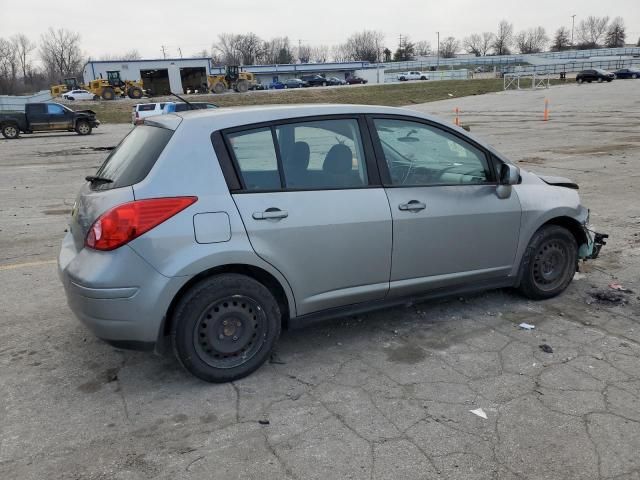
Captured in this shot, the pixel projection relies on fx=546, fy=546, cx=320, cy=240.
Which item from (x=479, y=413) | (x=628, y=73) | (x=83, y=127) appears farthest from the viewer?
(x=628, y=73)

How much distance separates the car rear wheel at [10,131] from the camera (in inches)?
1048

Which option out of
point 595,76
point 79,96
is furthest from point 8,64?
point 595,76

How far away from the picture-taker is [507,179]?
4.23m

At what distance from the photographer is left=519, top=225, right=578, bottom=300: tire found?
14.9ft

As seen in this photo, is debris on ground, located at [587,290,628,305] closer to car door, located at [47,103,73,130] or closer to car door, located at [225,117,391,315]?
car door, located at [225,117,391,315]

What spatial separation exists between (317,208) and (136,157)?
1.21m

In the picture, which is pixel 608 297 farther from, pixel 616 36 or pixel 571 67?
pixel 616 36

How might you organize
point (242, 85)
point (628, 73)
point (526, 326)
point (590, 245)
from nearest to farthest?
point (526, 326) → point (590, 245) → point (242, 85) → point (628, 73)

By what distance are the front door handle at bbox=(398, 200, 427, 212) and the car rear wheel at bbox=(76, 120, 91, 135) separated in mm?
27708

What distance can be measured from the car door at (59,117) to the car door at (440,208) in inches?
1081

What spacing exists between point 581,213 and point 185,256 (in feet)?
11.2

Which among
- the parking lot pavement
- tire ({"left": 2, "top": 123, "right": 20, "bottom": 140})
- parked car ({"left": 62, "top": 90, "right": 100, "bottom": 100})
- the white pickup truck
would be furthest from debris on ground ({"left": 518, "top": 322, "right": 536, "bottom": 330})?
the white pickup truck

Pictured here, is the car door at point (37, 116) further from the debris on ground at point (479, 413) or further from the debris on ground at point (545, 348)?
the debris on ground at point (479, 413)

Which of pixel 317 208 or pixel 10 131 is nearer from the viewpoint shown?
pixel 317 208
